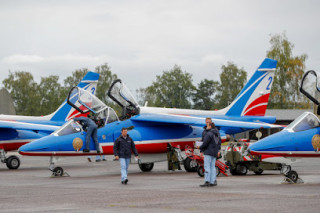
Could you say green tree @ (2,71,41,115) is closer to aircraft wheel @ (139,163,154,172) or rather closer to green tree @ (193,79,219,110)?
green tree @ (193,79,219,110)

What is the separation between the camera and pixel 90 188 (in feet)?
45.6

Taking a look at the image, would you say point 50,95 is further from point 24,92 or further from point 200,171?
point 200,171

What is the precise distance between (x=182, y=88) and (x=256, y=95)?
8248cm

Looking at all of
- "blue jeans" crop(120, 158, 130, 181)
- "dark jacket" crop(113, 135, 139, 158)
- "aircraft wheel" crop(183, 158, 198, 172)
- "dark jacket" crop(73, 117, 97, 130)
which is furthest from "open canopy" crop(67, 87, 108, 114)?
"blue jeans" crop(120, 158, 130, 181)

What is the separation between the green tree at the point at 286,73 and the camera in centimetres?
7262

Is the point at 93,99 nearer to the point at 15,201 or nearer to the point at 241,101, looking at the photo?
the point at 241,101

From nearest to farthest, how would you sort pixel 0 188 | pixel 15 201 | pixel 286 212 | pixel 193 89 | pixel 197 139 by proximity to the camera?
pixel 286 212 → pixel 15 201 → pixel 0 188 → pixel 197 139 → pixel 193 89

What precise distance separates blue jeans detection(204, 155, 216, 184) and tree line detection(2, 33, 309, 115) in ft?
197

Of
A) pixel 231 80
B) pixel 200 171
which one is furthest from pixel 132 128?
pixel 231 80

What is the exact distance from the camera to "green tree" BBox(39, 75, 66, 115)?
9338 centimetres

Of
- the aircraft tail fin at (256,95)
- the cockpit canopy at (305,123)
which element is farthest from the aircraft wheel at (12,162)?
the cockpit canopy at (305,123)

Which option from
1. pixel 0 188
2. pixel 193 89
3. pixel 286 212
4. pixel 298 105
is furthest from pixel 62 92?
pixel 286 212

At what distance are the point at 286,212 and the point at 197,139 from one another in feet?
40.2

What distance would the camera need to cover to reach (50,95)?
9375cm
